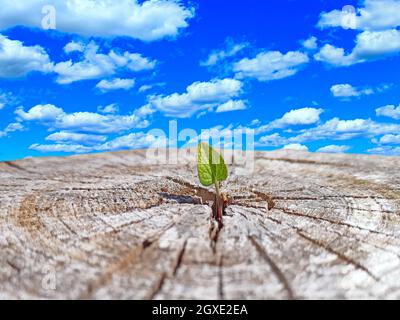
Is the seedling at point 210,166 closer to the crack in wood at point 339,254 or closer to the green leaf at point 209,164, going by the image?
the green leaf at point 209,164

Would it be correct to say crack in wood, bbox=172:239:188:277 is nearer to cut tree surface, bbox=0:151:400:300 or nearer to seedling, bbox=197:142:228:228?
cut tree surface, bbox=0:151:400:300

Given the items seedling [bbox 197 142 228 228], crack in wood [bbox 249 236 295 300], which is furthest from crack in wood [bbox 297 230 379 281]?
seedling [bbox 197 142 228 228]

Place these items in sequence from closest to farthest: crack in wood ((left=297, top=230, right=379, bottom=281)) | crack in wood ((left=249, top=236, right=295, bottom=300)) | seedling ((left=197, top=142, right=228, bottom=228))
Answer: crack in wood ((left=249, top=236, right=295, bottom=300)), crack in wood ((left=297, top=230, right=379, bottom=281)), seedling ((left=197, top=142, right=228, bottom=228))

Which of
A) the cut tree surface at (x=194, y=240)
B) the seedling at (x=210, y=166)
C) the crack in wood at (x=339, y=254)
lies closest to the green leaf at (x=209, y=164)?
the seedling at (x=210, y=166)
